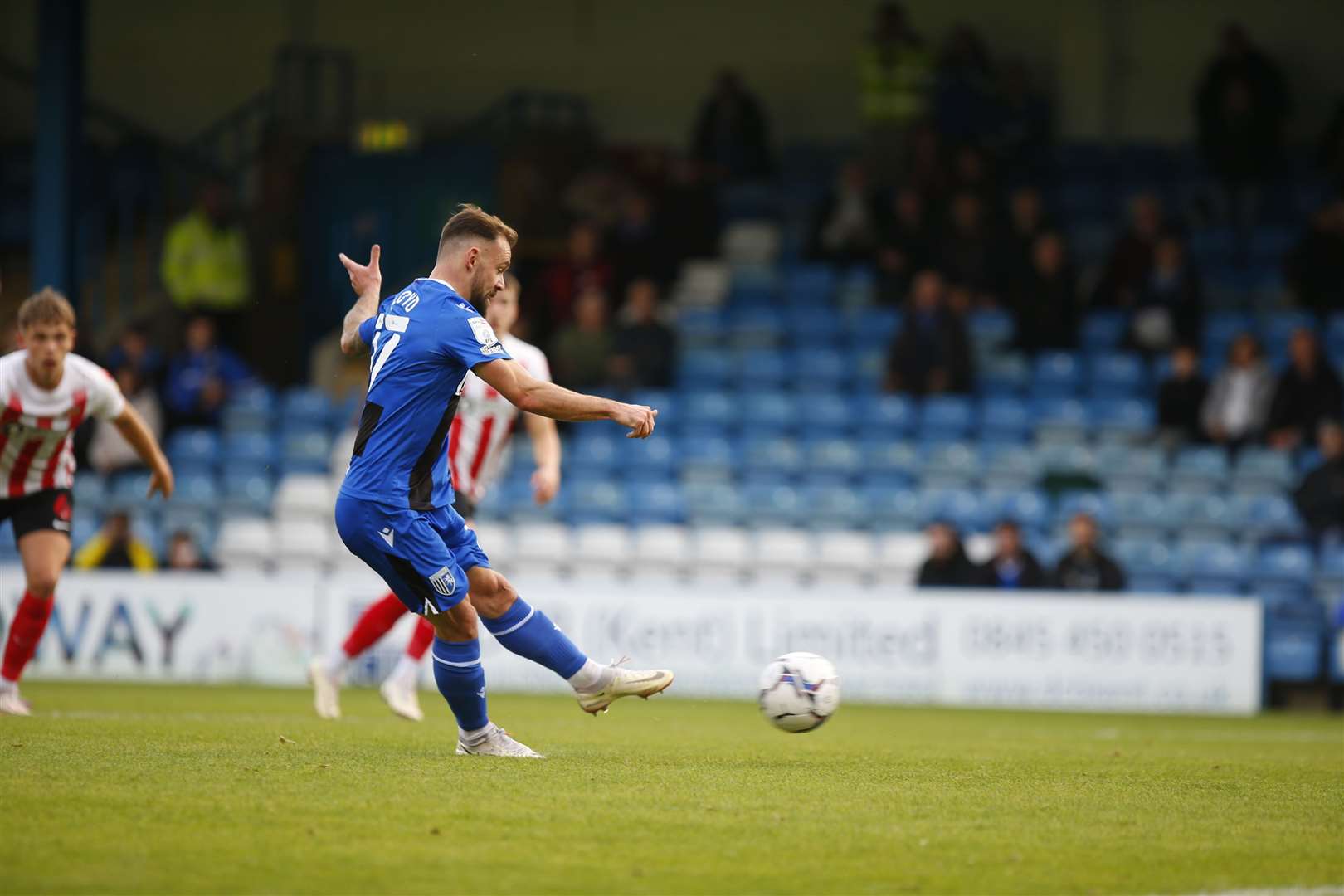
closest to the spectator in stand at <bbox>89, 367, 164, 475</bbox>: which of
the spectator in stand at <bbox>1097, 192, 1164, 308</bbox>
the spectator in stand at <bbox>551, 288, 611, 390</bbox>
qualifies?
the spectator in stand at <bbox>551, 288, 611, 390</bbox>

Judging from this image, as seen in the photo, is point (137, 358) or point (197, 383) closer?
point (137, 358)

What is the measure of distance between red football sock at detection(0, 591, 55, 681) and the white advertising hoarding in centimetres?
567

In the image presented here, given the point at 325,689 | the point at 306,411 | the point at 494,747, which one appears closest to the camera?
the point at 494,747

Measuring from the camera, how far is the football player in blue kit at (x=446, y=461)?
265 inches

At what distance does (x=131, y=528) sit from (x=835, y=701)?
10609 millimetres

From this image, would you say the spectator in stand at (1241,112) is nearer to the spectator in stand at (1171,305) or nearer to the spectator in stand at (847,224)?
the spectator in stand at (1171,305)

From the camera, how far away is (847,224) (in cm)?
2050

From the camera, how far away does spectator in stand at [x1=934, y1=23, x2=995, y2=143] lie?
21.0 m

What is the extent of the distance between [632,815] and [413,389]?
6.45 ft

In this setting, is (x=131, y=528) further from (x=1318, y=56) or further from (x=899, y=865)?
(x=1318, y=56)

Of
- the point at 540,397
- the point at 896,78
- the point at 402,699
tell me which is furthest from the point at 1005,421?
the point at 540,397

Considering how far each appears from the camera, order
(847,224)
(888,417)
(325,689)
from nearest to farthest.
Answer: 1. (325,689)
2. (888,417)
3. (847,224)

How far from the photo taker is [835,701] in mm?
7867

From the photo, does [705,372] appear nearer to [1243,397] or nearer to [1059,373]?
[1059,373]
